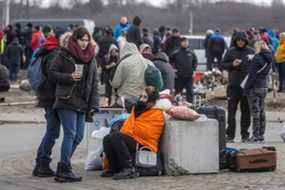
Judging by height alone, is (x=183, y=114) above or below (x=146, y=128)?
above

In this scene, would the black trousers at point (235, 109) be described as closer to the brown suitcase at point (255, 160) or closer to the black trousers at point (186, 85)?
the brown suitcase at point (255, 160)

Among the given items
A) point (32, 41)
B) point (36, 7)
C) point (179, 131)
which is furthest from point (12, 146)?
point (36, 7)

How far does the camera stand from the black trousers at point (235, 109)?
1595 cm

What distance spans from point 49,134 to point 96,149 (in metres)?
0.74

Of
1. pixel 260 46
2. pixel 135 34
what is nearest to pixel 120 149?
pixel 260 46

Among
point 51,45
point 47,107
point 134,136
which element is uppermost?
point 51,45

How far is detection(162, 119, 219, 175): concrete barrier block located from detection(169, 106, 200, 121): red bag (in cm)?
6

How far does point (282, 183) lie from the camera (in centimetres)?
1120

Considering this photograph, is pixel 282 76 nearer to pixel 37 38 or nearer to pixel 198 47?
pixel 37 38

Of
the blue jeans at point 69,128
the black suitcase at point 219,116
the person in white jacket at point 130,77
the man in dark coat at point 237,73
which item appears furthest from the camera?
the man in dark coat at point 237,73

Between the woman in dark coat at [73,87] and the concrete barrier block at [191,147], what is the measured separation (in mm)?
1061

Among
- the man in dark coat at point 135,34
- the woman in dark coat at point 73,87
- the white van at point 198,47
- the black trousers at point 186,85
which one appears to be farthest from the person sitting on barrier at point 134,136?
the white van at point 198,47

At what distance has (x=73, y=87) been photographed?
37.2 ft

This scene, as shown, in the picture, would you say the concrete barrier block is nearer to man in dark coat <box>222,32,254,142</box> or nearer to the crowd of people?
the crowd of people
